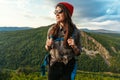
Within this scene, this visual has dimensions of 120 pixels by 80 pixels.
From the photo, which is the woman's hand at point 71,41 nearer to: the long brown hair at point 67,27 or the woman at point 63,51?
the woman at point 63,51

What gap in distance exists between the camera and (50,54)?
20.3 ft

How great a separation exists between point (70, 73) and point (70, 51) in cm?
46

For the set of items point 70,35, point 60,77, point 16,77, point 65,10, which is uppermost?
point 65,10

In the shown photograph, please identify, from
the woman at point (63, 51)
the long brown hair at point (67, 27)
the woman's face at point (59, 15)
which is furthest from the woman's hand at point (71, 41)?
the woman's face at point (59, 15)

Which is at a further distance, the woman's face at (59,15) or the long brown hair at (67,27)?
the woman's face at (59,15)

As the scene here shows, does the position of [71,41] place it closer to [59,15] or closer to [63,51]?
[63,51]

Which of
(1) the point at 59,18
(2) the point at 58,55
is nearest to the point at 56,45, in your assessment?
(2) the point at 58,55

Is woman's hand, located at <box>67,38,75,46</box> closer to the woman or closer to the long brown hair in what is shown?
the woman

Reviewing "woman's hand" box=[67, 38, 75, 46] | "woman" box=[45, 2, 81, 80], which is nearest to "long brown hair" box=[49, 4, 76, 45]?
"woman" box=[45, 2, 81, 80]

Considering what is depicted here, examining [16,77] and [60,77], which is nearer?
[60,77]

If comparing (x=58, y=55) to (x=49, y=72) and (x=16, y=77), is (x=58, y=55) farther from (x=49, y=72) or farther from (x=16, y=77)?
(x=16, y=77)

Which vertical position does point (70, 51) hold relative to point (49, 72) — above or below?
above

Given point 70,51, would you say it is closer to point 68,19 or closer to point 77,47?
point 77,47

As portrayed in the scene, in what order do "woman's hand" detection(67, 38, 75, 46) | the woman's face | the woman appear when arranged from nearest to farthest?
1. "woman's hand" detection(67, 38, 75, 46)
2. the woman
3. the woman's face
